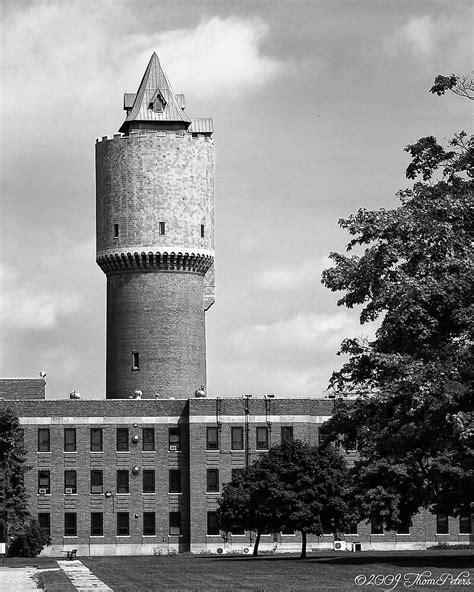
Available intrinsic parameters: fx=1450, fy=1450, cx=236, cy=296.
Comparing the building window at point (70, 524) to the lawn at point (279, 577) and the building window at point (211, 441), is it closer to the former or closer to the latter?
the building window at point (211, 441)

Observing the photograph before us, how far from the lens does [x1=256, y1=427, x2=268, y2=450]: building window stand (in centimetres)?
9681

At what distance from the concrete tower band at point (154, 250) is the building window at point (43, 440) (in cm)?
802

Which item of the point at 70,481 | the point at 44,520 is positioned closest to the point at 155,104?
the point at 70,481

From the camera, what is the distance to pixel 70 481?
316 feet

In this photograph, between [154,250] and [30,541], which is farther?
[154,250]

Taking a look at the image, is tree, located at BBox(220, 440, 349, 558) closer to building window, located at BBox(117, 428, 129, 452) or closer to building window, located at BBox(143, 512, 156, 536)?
building window, located at BBox(143, 512, 156, 536)

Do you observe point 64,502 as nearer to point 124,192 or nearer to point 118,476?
point 118,476

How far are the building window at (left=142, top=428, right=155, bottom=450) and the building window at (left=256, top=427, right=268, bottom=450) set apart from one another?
7077 mm

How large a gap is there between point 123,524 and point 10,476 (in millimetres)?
27309

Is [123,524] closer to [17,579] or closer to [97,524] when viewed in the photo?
[97,524]

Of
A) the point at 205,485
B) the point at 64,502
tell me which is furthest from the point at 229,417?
the point at 64,502

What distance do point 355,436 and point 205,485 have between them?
50.9 m

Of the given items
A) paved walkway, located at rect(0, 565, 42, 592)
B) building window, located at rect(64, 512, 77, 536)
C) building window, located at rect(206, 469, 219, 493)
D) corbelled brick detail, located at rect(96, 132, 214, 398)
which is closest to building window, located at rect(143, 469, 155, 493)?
building window, located at rect(206, 469, 219, 493)

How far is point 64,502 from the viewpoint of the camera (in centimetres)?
9619
